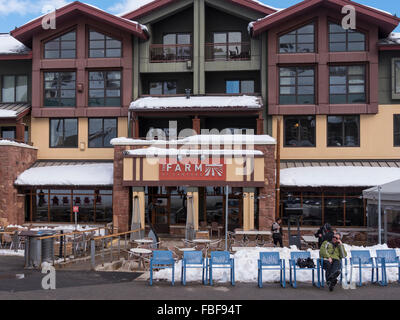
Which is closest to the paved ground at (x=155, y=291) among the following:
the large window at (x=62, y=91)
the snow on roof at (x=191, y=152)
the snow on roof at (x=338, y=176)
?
the snow on roof at (x=191, y=152)

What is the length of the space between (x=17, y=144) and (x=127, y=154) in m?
7.15

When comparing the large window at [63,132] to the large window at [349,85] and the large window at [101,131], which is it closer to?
the large window at [101,131]

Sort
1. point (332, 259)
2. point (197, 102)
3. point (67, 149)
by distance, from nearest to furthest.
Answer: point (332, 259), point (197, 102), point (67, 149)

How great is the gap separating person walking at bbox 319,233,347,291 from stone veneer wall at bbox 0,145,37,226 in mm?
18481

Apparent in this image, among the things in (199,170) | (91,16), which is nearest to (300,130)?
(199,170)

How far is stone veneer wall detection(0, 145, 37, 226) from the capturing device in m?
23.9

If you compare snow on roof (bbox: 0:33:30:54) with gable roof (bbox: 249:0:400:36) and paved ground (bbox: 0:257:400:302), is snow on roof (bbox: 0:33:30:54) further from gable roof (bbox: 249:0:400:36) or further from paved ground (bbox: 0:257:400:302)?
paved ground (bbox: 0:257:400:302)

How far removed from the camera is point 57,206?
25547 mm

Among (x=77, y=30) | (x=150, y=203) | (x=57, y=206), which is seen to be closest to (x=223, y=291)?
(x=150, y=203)

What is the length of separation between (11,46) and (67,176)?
1130 cm

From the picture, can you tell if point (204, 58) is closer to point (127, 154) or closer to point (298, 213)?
point (127, 154)

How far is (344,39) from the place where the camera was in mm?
25922

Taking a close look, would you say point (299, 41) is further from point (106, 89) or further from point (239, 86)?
point (106, 89)

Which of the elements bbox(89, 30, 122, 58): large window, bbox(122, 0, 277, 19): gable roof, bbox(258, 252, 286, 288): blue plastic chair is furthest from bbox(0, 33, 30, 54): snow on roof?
bbox(258, 252, 286, 288): blue plastic chair
